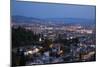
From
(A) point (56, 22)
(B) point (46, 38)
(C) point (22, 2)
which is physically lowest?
(B) point (46, 38)

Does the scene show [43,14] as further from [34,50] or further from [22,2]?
[34,50]

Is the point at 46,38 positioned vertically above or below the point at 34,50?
above

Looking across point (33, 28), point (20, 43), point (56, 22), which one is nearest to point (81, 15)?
point (56, 22)

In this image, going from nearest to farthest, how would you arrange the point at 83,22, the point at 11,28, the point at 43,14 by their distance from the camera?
the point at 11,28
the point at 43,14
the point at 83,22

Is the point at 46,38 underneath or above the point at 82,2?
underneath

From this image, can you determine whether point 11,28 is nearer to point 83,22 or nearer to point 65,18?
point 65,18

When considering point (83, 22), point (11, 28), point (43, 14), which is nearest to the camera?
point (11, 28)

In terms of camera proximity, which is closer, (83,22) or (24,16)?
(24,16)

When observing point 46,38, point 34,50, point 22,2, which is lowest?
point 34,50

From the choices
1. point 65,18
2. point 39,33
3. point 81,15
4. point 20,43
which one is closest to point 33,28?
point 39,33
